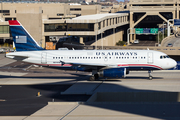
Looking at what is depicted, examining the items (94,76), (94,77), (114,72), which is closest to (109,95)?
(114,72)

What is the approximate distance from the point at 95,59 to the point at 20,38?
1225 centimetres

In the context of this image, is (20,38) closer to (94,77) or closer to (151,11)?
(94,77)

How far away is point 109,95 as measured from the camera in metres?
34.2

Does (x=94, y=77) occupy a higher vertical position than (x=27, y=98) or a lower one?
higher

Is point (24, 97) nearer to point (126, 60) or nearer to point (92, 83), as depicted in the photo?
point (92, 83)

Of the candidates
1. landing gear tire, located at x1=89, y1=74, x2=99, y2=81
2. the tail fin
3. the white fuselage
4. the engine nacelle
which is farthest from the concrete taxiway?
the tail fin

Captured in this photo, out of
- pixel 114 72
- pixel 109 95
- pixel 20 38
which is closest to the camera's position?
pixel 109 95

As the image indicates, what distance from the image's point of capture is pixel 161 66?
43219mm

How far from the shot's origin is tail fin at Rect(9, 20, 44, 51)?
45438 mm

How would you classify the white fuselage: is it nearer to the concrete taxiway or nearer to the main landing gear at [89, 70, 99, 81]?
the main landing gear at [89, 70, 99, 81]

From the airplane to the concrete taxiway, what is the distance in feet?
6.62

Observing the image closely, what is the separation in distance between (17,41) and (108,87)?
16506 millimetres

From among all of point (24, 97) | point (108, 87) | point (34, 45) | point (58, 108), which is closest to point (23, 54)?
point (34, 45)

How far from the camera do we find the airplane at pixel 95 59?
4316 cm
